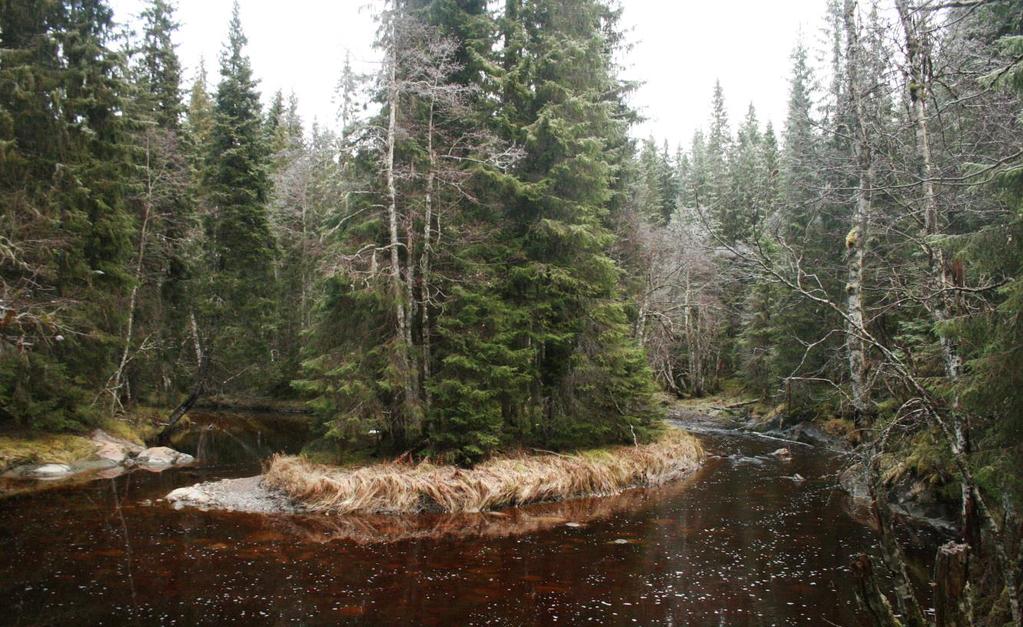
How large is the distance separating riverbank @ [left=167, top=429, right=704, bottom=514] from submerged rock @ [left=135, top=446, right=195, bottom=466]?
16.1ft

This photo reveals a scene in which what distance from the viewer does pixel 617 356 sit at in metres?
16.0

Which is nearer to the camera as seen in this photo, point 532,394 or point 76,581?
point 76,581

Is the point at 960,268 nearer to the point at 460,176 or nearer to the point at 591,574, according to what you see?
the point at 591,574

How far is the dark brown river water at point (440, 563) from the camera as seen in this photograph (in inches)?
288

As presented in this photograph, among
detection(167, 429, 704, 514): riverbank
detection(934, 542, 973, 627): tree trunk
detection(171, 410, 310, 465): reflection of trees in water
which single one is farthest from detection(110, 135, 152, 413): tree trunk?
detection(934, 542, 973, 627): tree trunk

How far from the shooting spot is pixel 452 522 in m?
11.5

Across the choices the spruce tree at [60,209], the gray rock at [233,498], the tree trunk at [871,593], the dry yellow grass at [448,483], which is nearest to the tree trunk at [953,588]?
the tree trunk at [871,593]

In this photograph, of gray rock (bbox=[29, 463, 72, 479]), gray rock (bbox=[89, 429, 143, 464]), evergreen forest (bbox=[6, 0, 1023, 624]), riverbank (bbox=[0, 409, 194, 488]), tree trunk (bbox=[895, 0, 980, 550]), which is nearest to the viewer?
tree trunk (bbox=[895, 0, 980, 550])

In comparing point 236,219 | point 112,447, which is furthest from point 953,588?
point 236,219

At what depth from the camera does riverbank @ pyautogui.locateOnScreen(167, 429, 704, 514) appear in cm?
1219

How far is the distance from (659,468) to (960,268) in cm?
982

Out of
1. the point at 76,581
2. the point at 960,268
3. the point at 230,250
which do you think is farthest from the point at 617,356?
the point at 230,250

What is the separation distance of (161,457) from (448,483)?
1042 cm

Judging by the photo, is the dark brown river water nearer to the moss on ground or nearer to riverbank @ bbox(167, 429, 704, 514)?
riverbank @ bbox(167, 429, 704, 514)
